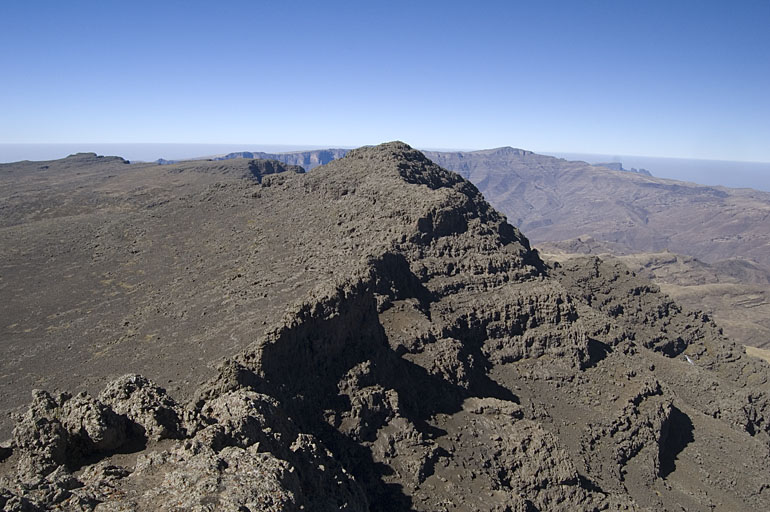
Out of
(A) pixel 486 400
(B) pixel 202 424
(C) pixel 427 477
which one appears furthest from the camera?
(A) pixel 486 400

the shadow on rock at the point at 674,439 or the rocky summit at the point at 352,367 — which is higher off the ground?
the rocky summit at the point at 352,367

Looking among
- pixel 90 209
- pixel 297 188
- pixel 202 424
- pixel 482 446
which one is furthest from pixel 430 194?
pixel 90 209

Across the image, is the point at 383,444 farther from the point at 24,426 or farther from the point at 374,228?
the point at 374,228

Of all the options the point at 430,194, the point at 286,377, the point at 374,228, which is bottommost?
the point at 286,377

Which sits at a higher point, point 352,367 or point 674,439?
point 352,367

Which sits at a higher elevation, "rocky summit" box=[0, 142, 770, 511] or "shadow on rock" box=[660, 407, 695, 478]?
"rocky summit" box=[0, 142, 770, 511]

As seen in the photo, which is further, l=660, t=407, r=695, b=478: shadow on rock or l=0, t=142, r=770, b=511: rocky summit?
l=660, t=407, r=695, b=478: shadow on rock

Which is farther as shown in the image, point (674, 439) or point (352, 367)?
point (674, 439)

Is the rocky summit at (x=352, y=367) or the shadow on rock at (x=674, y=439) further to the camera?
the shadow on rock at (x=674, y=439)
